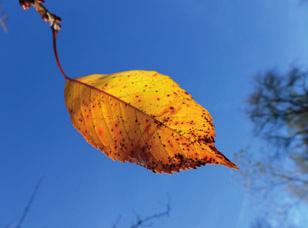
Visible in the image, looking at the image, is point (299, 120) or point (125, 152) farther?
point (299, 120)

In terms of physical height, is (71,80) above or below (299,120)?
below

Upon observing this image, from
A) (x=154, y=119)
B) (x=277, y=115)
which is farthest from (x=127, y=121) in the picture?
(x=277, y=115)

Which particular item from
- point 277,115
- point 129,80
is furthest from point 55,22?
point 277,115

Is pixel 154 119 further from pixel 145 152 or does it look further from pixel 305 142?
pixel 305 142
